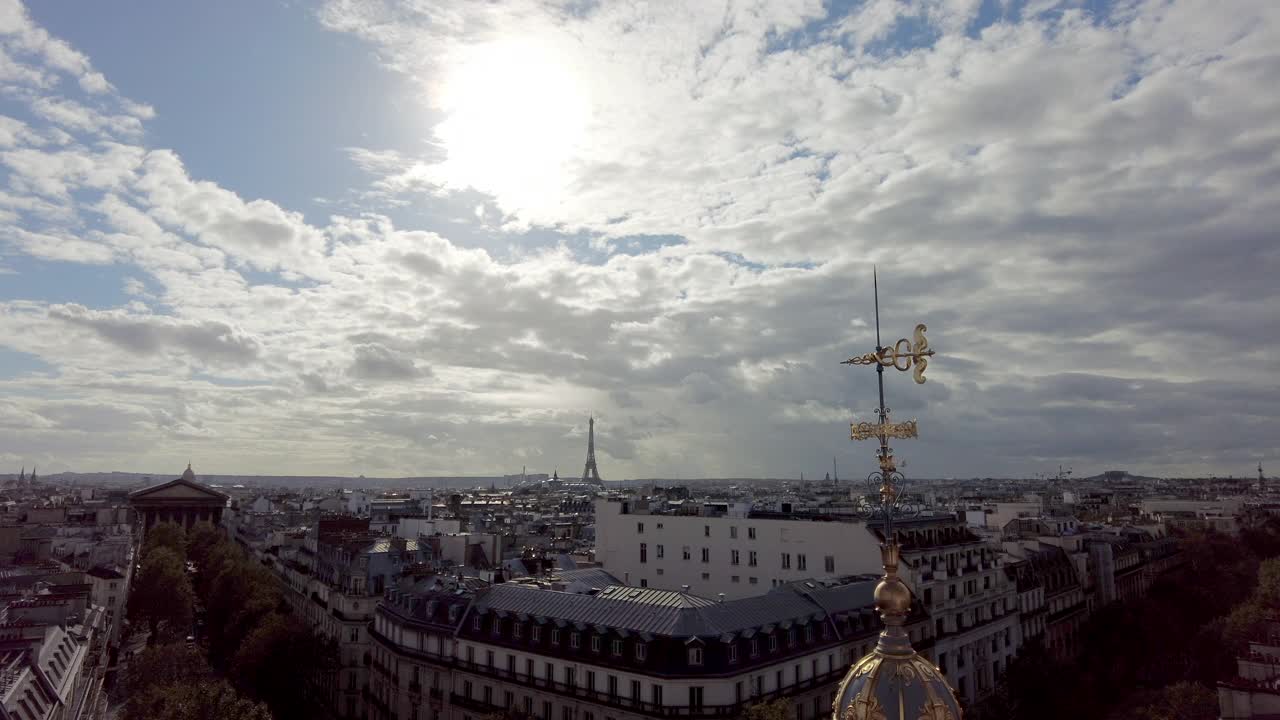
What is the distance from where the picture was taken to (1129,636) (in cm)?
8356

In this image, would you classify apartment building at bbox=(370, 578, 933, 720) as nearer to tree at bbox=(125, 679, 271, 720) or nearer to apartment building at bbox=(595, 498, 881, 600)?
apartment building at bbox=(595, 498, 881, 600)

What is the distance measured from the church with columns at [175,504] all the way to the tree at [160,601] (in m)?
104

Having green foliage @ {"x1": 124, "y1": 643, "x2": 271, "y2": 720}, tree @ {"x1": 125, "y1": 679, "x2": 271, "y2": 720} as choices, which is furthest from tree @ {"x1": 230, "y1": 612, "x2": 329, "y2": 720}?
tree @ {"x1": 125, "y1": 679, "x2": 271, "y2": 720}

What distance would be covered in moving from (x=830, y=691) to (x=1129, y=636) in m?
46.1

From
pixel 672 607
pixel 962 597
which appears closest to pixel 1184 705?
pixel 962 597

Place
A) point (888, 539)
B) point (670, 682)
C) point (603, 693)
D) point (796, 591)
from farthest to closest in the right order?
point (796, 591) → point (603, 693) → point (670, 682) → point (888, 539)

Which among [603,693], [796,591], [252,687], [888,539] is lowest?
[252,687]

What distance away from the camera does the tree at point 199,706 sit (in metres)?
43.6

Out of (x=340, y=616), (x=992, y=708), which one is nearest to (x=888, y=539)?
(x=992, y=708)

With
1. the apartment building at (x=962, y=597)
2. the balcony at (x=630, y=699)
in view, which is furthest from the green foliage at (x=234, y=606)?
Result: the apartment building at (x=962, y=597)

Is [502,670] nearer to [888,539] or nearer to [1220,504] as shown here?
[888,539]

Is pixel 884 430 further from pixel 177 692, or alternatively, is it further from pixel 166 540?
pixel 166 540

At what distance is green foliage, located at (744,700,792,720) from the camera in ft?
138

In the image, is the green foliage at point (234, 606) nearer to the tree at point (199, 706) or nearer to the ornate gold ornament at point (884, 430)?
the tree at point (199, 706)
